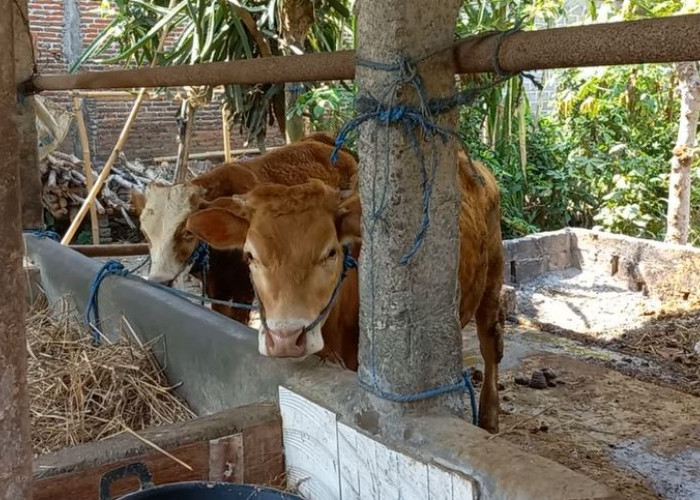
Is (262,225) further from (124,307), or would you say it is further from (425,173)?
(124,307)

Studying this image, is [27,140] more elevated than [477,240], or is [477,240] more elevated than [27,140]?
Answer: [27,140]

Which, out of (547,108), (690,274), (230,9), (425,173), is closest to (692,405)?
(690,274)

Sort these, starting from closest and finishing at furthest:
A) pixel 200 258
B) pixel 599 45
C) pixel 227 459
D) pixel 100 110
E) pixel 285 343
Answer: pixel 599 45, pixel 227 459, pixel 285 343, pixel 200 258, pixel 100 110

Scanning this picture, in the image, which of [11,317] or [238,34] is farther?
[238,34]

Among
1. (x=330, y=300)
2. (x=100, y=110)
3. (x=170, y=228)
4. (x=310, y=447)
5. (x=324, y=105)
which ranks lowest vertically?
(x=310, y=447)

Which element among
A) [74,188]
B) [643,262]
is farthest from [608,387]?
[74,188]

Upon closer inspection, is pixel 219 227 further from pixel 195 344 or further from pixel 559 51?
pixel 559 51

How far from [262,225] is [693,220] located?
28.0 ft

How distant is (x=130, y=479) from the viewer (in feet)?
7.66

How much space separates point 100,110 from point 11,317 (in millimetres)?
12307

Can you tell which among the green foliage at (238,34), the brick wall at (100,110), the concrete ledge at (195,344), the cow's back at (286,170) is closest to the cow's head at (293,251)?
the concrete ledge at (195,344)

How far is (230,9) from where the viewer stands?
6531 mm

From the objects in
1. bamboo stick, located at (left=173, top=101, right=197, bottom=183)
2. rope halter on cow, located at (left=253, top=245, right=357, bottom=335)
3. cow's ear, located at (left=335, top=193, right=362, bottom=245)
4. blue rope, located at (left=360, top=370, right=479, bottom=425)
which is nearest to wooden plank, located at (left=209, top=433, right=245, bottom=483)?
rope halter on cow, located at (left=253, top=245, right=357, bottom=335)

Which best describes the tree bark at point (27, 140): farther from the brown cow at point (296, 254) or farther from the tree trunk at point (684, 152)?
the tree trunk at point (684, 152)
